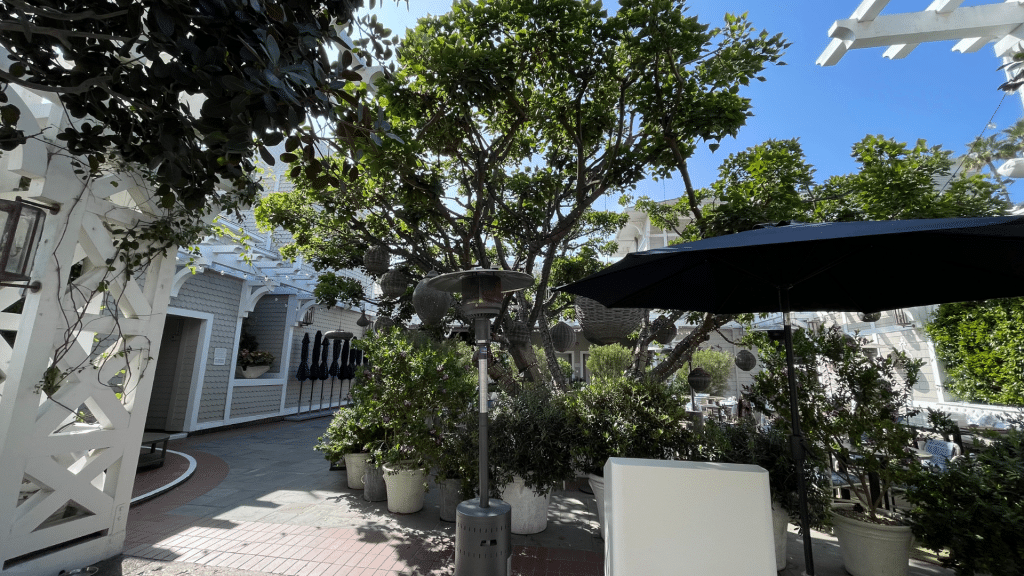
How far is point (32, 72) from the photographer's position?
7.31 ft

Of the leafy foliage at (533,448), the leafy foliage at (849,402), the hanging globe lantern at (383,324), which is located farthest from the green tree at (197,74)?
the hanging globe lantern at (383,324)

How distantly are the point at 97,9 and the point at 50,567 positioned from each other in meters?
3.60

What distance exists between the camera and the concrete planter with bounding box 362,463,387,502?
521cm

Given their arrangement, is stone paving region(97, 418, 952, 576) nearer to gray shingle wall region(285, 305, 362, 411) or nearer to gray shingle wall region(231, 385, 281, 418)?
gray shingle wall region(231, 385, 281, 418)

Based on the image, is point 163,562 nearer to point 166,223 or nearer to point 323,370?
point 166,223

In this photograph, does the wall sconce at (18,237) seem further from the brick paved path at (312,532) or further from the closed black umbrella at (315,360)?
the closed black umbrella at (315,360)

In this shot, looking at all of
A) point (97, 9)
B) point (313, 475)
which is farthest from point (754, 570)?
point (313, 475)

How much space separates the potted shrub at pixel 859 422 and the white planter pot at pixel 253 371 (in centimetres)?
1126

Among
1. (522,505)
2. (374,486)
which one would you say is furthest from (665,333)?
(374,486)

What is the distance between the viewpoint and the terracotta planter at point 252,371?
36.2ft

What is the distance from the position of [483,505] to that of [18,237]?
3.24 metres

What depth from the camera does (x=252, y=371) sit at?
1112 centimetres

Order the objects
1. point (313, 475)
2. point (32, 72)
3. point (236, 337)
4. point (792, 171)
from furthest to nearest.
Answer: point (236, 337) → point (313, 475) → point (792, 171) → point (32, 72)

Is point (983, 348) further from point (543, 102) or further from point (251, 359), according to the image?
point (251, 359)
